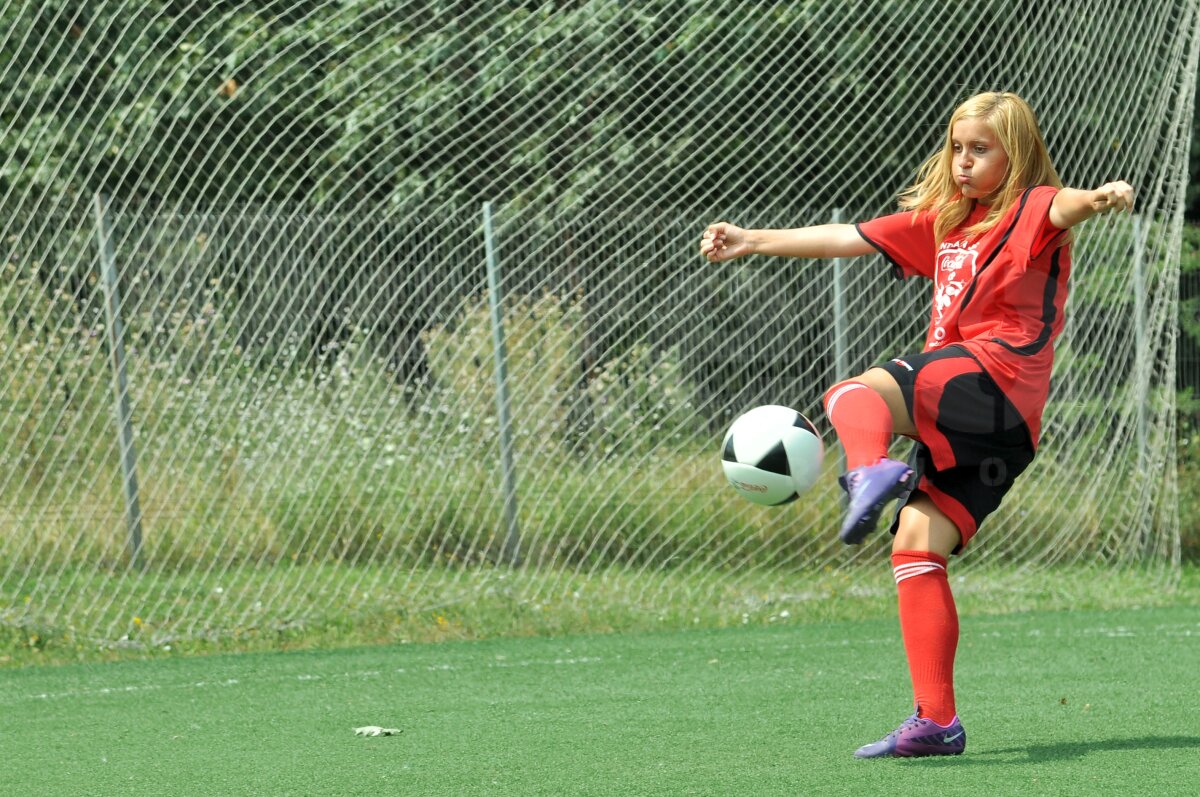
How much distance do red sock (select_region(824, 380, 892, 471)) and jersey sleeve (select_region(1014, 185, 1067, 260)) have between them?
560 millimetres

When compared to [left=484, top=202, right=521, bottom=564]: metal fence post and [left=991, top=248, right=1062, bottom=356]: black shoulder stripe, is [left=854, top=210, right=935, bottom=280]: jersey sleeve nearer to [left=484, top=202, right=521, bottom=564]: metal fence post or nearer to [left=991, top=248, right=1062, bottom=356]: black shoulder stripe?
[left=991, top=248, right=1062, bottom=356]: black shoulder stripe

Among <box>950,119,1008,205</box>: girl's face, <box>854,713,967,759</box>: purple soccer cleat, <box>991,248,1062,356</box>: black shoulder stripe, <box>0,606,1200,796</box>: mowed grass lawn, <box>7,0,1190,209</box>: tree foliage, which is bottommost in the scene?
<box>0,606,1200,796</box>: mowed grass lawn

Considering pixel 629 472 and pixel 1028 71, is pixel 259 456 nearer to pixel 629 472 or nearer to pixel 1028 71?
pixel 629 472

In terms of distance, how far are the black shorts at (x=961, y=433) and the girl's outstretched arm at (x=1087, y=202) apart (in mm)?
386

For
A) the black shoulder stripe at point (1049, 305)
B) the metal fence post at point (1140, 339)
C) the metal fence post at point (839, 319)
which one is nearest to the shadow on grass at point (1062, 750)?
the black shoulder stripe at point (1049, 305)

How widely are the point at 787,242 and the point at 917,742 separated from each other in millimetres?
1375

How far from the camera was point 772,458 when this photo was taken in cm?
354

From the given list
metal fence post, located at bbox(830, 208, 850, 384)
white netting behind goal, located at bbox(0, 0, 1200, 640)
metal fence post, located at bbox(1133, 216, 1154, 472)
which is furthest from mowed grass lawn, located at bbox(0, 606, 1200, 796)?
metal fence post, located at bbox(830, 208, 850, 384)

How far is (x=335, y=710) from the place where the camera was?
4.59 meters

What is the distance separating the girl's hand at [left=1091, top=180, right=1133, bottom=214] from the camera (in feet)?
10.5

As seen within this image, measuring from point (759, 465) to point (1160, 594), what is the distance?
4.37 m

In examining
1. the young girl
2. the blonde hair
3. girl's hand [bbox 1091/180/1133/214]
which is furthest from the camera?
the blonde hair

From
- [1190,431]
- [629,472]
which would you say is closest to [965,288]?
[629,472]

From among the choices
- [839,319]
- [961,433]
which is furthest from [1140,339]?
[961,433]
